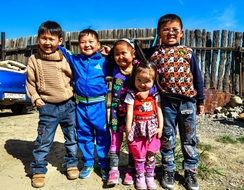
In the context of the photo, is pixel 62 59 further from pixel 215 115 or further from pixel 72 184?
pixel 215 115

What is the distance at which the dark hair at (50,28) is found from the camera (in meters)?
4.26

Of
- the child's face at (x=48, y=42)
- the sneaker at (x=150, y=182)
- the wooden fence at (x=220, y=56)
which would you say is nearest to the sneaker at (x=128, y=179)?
the sneaker at (x=150, y=182)

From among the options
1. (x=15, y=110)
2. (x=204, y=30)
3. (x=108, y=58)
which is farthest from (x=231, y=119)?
(x=108, y=58)

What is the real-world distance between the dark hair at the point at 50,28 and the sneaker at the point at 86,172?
146 cm

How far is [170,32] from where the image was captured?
412 cm

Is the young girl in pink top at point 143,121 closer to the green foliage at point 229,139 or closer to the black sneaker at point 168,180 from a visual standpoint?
the black sneaker at point 168,180

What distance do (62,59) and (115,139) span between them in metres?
1.03

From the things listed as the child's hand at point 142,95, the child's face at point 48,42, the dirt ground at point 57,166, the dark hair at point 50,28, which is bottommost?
the dirt ground at point 57,166

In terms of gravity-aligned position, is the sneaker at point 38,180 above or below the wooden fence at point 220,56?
below

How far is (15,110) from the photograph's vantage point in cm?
948

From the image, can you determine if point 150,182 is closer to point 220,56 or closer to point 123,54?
point 123,54

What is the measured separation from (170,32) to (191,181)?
1.55 meters

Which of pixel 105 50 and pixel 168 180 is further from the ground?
pixel 105 50

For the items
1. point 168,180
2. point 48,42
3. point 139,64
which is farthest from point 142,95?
point 48,42
